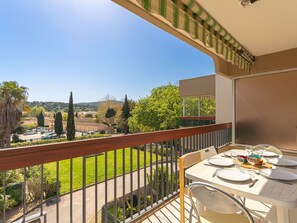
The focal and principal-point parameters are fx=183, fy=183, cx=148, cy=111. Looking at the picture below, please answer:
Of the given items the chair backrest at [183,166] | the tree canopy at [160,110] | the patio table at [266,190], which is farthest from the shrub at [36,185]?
the tree canopy at [160,110]

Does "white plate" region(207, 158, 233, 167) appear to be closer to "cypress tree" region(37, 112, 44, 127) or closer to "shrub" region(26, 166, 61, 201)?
"shrub" region(26, 166, 61, 201)

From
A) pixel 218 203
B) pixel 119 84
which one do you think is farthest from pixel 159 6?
pixel 119 84

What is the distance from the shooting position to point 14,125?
13016mm

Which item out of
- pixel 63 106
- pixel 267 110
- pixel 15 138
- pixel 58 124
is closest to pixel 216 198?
pixel 267 110

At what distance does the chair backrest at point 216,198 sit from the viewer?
106 cm

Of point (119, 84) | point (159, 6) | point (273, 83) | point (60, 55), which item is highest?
point (60, 55)

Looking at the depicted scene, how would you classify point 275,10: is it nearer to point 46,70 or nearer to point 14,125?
point 14,125

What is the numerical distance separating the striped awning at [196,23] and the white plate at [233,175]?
1.38 meters

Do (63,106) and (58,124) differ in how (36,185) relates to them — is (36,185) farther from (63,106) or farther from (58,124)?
(63,106)

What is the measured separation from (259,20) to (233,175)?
73.4 inches

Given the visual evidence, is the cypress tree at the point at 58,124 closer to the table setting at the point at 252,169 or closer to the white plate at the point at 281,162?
the table setting at the point at 252,169

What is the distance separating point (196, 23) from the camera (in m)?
2.02

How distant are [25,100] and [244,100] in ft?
47.4

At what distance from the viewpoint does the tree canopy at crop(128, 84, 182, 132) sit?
17562 millimetres
